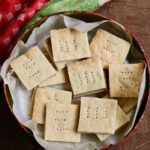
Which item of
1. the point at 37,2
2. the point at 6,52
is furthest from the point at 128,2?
the point at 6,52

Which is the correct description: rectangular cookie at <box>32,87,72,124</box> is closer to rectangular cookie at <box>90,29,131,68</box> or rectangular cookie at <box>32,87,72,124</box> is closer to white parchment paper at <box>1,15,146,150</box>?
white parchment paper at <box>1,15,146,150</box>

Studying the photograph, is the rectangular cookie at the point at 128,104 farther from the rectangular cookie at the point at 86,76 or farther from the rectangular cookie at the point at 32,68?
the rectangular cookie at the point at 32,68

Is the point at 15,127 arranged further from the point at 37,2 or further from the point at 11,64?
the point at 37,2

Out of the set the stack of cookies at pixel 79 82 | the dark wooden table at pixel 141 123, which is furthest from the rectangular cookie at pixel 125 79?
the dark wooden table at pixel 141 123

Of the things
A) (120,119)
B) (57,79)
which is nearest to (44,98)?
(57,79)

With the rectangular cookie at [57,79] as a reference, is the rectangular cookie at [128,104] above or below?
below

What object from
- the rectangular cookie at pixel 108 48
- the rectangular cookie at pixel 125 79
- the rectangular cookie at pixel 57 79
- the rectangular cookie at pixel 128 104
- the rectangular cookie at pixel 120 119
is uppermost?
the rectangular cookie at pixel 108 48
